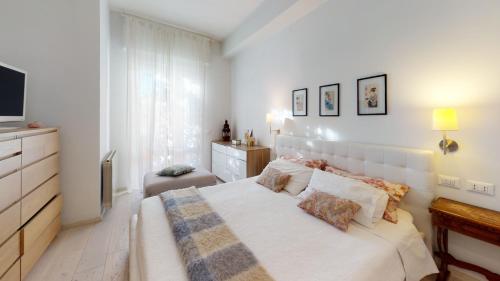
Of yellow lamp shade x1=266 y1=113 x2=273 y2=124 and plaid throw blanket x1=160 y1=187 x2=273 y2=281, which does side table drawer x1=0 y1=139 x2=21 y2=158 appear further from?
yellow lamp shade x1=266 y1=113 x2=273 y2=124

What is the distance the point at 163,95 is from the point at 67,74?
1592mm

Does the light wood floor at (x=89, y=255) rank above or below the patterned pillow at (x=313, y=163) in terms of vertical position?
below

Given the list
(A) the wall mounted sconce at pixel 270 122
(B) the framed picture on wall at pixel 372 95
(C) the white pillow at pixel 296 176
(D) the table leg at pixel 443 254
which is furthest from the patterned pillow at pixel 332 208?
(A) the wall mounted sconce at pixel 270 122

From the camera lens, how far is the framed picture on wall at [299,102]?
9.48 feet

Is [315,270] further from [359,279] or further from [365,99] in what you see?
[365,99]

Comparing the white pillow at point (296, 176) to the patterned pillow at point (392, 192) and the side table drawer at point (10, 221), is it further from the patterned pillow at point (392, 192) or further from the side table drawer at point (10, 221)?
the side table drawer at point (10, 221)

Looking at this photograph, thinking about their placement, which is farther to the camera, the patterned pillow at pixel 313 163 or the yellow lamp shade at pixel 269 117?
the yellow lamp shade at pixel 269 117

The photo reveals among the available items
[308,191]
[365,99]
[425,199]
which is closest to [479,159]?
[425,199]

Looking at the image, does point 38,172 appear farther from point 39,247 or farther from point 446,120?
point 446,120

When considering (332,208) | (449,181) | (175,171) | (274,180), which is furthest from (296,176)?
(175,171)

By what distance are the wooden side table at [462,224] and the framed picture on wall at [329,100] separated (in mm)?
1322

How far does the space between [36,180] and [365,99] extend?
331cm

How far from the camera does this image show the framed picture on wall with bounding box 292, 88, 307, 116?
114 inches

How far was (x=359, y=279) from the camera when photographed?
1070 millimetres
